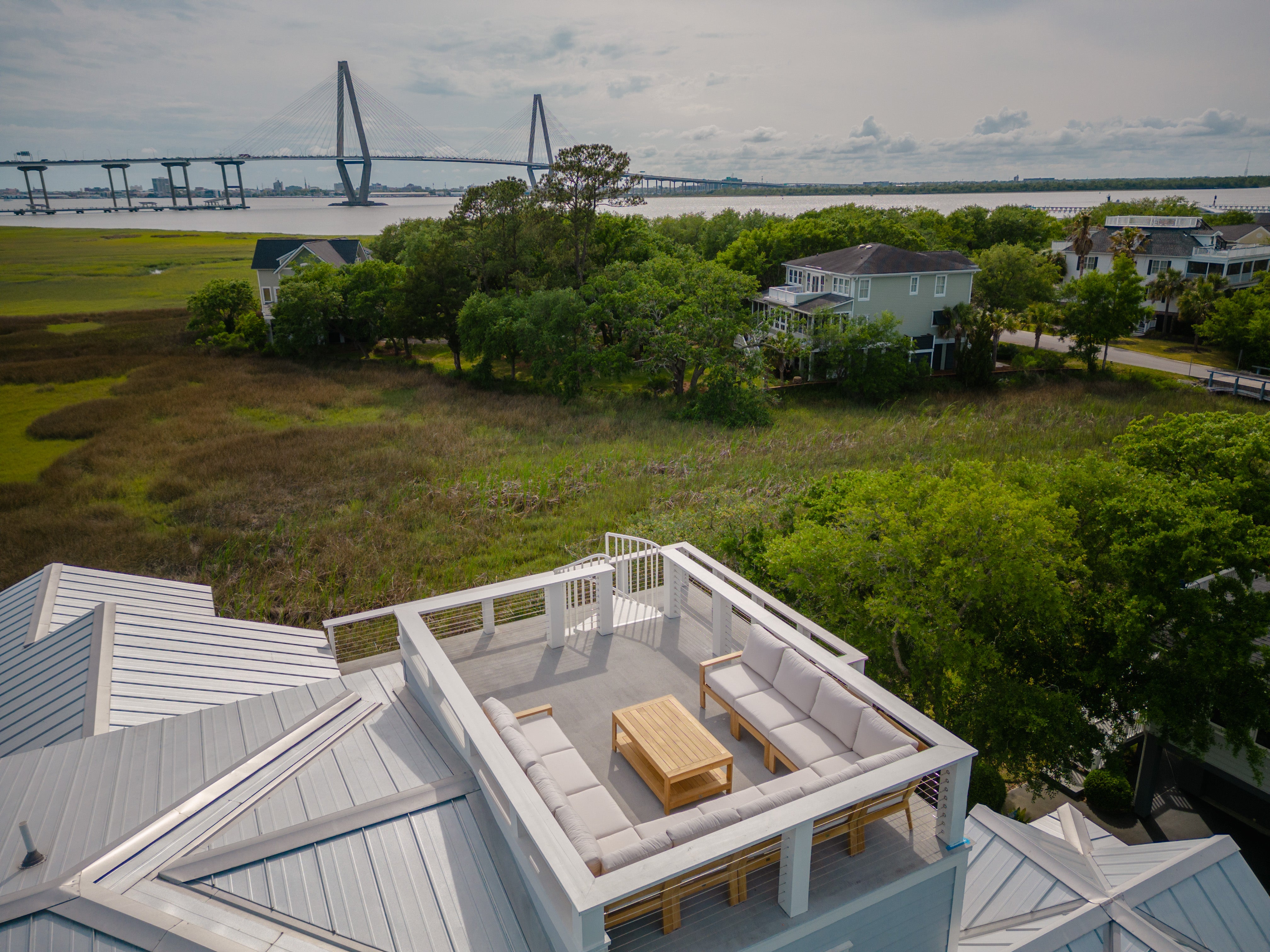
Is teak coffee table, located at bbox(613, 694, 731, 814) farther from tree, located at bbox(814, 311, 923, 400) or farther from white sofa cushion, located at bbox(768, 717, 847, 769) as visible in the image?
tree, located at bbox(814, 311, 923, 400)

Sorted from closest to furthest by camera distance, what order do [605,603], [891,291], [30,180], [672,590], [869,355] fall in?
[605,603] < [672,590] < [869,355] < [891,291] < [30,180]

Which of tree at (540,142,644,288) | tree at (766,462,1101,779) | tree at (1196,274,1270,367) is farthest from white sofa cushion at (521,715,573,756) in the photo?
tree at (1196,274,1270,367)

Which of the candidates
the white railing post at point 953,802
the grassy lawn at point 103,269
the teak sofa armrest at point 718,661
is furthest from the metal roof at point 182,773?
the grassy lawn at point 103,269

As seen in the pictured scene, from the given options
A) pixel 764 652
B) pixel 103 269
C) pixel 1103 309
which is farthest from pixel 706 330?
pixel 103 269

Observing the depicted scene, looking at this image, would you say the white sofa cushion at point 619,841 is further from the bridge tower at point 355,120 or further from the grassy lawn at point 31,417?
the bridge tower at point 355,120

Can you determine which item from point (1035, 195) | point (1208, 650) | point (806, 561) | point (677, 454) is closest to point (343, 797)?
point (806, 561)

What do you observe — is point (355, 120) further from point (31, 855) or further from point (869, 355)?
point (31, 855)
